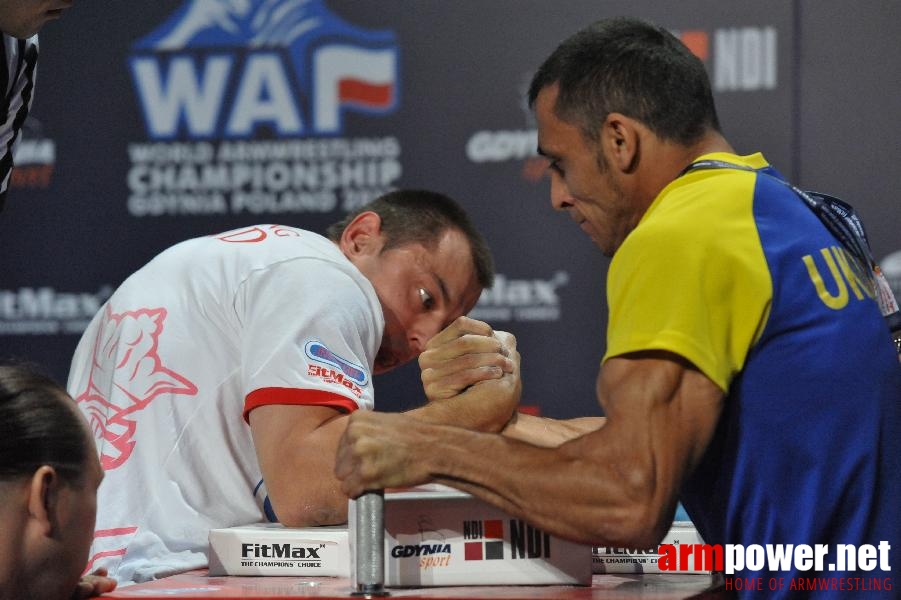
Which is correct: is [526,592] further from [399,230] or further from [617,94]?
[399,230]

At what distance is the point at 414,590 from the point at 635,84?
0.70 metres

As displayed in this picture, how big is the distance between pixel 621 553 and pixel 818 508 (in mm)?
302

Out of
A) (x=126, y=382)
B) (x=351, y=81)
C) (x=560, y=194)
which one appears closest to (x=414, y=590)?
(x=560, y=194)

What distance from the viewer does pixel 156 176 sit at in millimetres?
3652

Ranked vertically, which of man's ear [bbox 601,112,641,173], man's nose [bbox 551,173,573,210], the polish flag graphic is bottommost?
man's nose [bbox 551,173,573,210]

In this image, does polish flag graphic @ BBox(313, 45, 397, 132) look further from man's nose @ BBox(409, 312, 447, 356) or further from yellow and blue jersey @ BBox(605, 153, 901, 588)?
yellow and blue jersey @ BBox(605, 153, 901, 588)

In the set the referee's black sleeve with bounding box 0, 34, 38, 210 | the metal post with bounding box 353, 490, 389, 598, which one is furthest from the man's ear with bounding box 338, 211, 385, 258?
the metal post with bounding box 353, 490, 389, 598

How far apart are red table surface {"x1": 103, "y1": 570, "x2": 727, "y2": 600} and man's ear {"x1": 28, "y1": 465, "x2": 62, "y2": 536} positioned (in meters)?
0.11

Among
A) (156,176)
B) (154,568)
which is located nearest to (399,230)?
(154,568)

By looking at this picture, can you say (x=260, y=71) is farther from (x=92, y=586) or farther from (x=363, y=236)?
(x=92, y=586)

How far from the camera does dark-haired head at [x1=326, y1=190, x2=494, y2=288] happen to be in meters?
2.36

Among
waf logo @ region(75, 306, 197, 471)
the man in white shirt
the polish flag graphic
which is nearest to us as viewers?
the man in white shirt

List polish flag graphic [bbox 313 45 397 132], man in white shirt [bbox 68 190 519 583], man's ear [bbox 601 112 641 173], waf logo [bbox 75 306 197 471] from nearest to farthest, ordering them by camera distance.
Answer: man's ear [bbox 601 112 641 173] → man in white shirt [bbox 68 190 519 583] → waf logo [bbox 75 306 197 471] → polish flag graphic [bbox 313 45 397 132]

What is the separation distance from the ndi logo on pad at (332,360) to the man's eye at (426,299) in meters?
0.52
